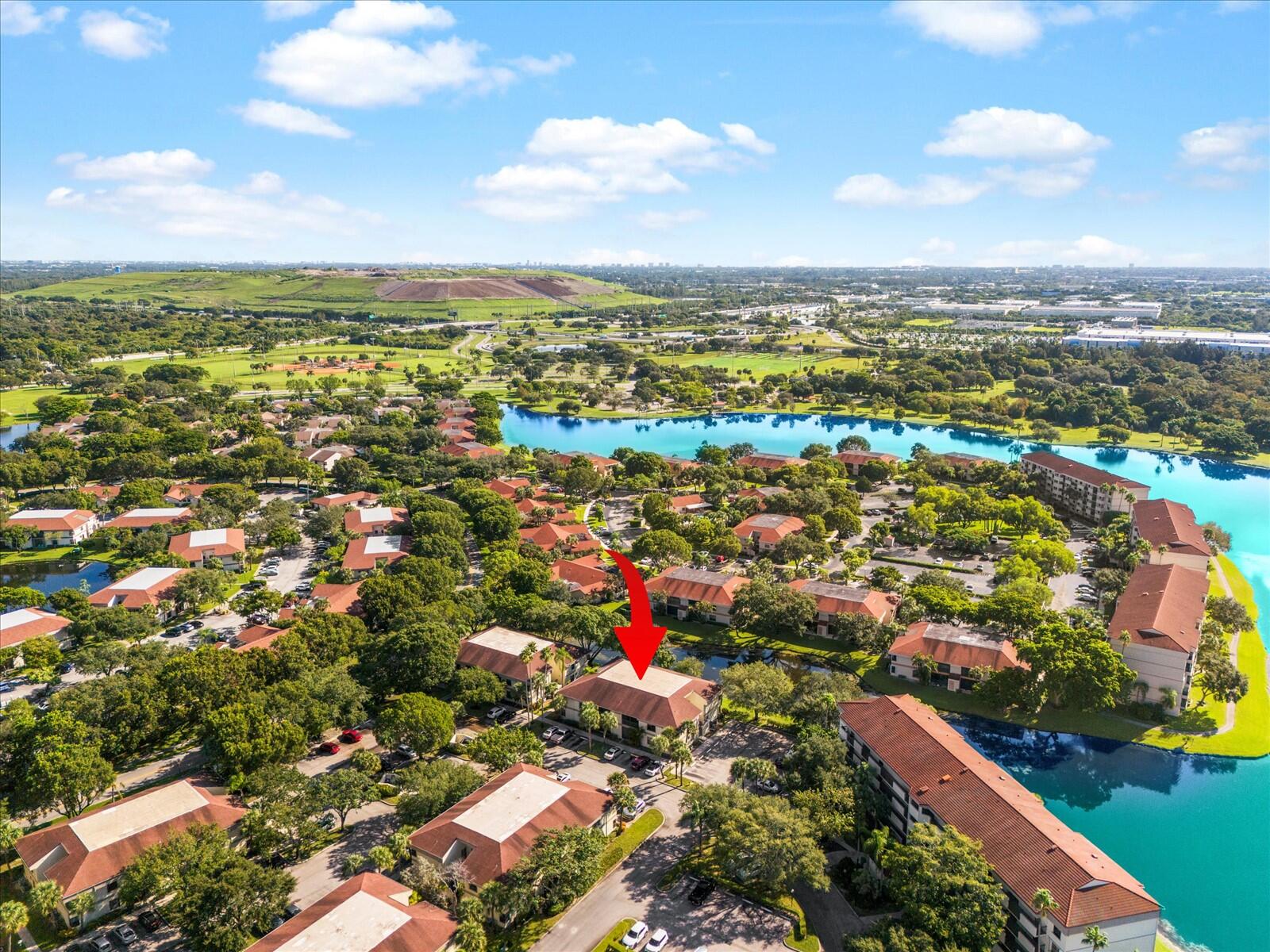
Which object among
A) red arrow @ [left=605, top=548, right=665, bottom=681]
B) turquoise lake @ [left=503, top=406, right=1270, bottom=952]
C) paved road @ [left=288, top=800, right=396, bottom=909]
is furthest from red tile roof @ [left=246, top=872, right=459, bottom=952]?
turquoise lake @ [left=503, top=406, right=1270, bottom=952]

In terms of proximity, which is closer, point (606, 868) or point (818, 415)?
point (606, 868)

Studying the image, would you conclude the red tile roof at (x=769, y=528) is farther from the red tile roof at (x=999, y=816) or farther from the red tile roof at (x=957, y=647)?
the red tile roof at (x=999, y=816)

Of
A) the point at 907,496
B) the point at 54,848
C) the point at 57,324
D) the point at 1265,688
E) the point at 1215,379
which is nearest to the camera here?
the point at 54,848

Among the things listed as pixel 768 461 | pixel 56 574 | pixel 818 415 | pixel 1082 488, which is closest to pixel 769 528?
pixel 768 461

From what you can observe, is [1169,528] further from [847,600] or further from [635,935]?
[635,935]

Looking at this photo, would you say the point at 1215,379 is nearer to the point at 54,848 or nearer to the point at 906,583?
the point at 906,583

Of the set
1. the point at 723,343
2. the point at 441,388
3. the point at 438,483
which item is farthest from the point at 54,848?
Answer: the point at 723,343

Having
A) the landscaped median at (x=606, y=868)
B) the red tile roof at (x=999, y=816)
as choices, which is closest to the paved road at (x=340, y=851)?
the landscaped median at (x=606, y=868)
